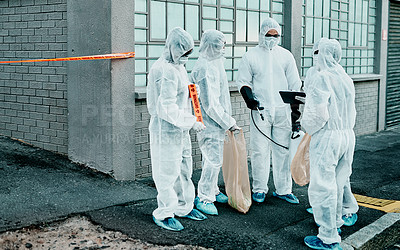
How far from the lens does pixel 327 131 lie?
178 inches

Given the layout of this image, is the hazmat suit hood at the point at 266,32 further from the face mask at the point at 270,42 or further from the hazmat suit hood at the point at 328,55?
the hazmat suit hood at the point at 328,55

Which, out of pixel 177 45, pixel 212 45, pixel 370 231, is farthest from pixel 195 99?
pixel 370 231

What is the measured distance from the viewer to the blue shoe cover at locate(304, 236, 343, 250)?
177 inches

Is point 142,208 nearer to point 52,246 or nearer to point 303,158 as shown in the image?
point 52,246

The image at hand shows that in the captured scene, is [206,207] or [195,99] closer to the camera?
[195,99]

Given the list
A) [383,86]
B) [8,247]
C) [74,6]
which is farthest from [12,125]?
[383,86]

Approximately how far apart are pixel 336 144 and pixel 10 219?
299 centimetres

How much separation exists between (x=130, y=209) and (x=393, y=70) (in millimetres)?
9172

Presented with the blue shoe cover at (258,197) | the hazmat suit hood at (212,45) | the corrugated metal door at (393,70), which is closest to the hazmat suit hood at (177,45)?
the hazmat suit hood at (212,45)

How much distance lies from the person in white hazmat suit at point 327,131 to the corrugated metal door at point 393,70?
808 centimetres

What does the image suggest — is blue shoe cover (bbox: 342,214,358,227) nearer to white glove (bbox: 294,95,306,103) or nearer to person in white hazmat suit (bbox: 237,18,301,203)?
person in white hazmat suit (bbox: 237,18,301,203)

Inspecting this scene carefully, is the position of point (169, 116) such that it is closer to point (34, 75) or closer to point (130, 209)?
point (130, 209)

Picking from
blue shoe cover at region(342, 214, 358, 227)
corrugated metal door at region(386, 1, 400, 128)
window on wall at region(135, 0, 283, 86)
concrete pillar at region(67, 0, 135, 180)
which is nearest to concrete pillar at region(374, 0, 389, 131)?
corrugated metal door at region(386, 1, 400, 128)

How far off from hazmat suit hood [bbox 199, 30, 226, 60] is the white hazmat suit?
55 centimetres
